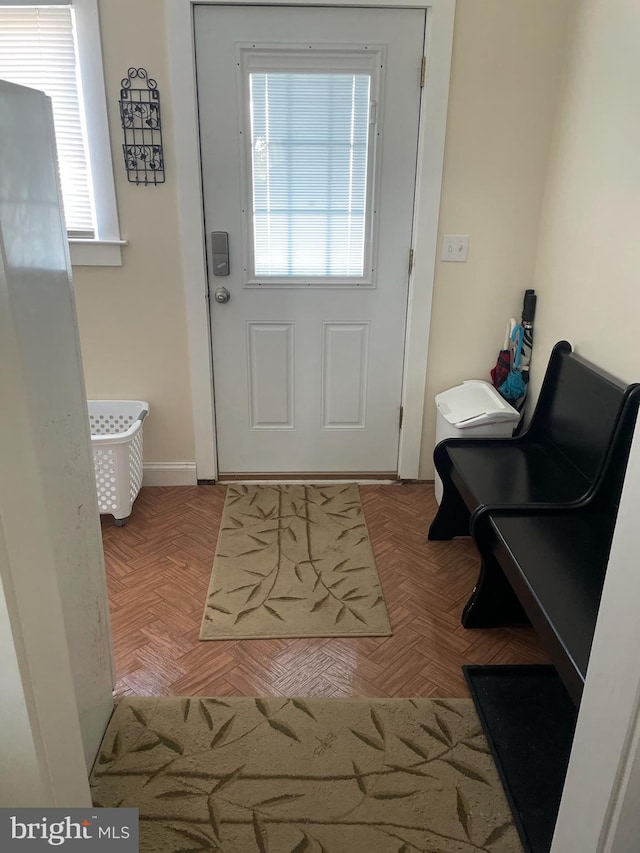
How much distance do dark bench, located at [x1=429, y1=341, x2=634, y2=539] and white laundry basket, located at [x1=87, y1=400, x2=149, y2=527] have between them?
1.29 m

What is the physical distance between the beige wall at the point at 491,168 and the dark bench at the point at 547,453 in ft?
1.86

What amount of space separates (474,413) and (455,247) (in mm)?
748

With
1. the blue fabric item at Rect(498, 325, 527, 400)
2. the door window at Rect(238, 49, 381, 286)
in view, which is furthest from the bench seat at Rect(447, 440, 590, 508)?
the door window at Rect(238, 49, 381, 286)

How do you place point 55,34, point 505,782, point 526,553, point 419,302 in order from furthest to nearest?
1. point 419,302
2. point 55,34
3. point 526,553
4. point 505,782

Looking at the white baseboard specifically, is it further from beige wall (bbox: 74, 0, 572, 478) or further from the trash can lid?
the trash can lid

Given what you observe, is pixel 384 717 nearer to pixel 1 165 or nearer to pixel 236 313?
pixel 1 165

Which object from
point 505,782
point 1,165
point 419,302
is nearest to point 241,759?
point 505,782

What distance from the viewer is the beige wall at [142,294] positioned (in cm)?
247

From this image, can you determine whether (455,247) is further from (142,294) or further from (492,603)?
(492,603)

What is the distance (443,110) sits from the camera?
2562 millimetres

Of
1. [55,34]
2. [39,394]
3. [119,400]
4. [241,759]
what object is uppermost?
[55,34]

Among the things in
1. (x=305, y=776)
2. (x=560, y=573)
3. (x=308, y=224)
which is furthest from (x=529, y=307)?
(x=305, y=776)

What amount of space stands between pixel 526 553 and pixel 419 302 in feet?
4.66

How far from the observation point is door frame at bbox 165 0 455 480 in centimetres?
246
